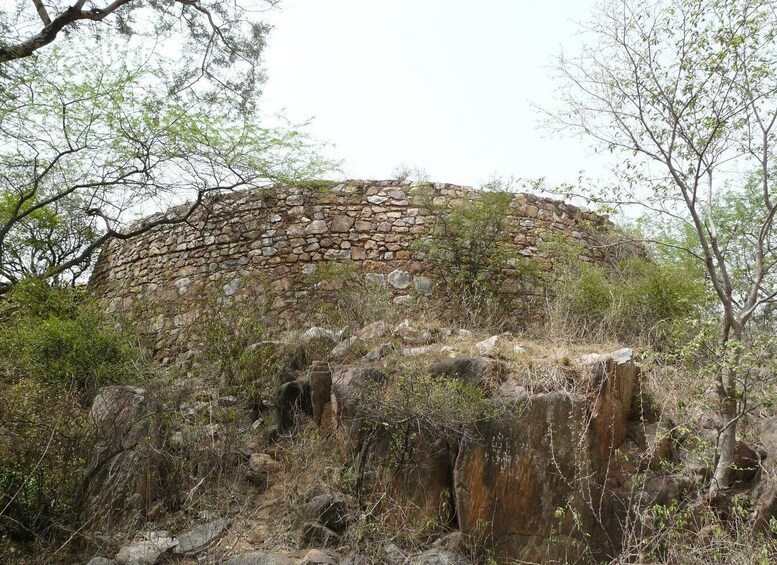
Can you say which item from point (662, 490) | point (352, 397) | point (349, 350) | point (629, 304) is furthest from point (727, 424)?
point (349, 350)

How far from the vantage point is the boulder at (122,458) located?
5.11m

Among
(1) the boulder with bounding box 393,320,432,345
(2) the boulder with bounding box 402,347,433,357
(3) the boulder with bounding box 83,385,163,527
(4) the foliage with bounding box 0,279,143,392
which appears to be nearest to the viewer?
(3) the boulder with bounding box 83,385,163,527

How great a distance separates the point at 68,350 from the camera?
6816 millimetres

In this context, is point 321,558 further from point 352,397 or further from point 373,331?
point 373,331

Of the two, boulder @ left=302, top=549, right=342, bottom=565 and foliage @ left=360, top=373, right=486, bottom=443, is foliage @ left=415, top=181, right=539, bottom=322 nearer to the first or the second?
foliage @ left=360, top=373, right=486, bottom=443

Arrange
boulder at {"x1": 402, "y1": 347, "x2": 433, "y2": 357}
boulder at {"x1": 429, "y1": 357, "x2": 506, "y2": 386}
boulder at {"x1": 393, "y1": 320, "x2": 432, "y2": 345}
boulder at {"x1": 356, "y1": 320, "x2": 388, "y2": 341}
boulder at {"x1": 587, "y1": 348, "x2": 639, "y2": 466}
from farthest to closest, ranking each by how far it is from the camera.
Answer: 1. boulder at {"x1": 356, "y1": 320, "x2": 388, "y2": 341}
2. boulder at {"x1": 393, "y1": 320, "x2": 432, "y2": 345}
3. boulder at {"x1": 402, "y1": 347, "x2": 433, "y2": 357}
4. boulder at {"x1": 429, "y1": 357, "x2": 506, "y2": 386}
5. boulder at {"x1": 587, "y1": 348, "x2": 639, "y2": 466}

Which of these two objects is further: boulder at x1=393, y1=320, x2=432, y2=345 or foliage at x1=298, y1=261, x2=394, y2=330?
foliage at x1=298, y1=261, x2=394, y2=330

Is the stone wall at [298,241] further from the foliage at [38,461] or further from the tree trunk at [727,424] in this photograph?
the tree trunk at [727,424]

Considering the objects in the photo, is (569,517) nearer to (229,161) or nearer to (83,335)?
(83,335)

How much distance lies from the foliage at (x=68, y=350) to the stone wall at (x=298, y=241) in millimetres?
1003

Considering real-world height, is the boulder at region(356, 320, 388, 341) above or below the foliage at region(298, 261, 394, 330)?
below

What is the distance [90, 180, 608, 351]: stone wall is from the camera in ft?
27.8

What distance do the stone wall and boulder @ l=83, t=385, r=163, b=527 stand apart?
8.00ft

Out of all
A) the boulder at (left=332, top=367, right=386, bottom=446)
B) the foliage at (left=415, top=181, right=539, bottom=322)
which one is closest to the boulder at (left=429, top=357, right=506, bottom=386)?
the boulder at (left=332, top=367, right=386, bottom=446)
